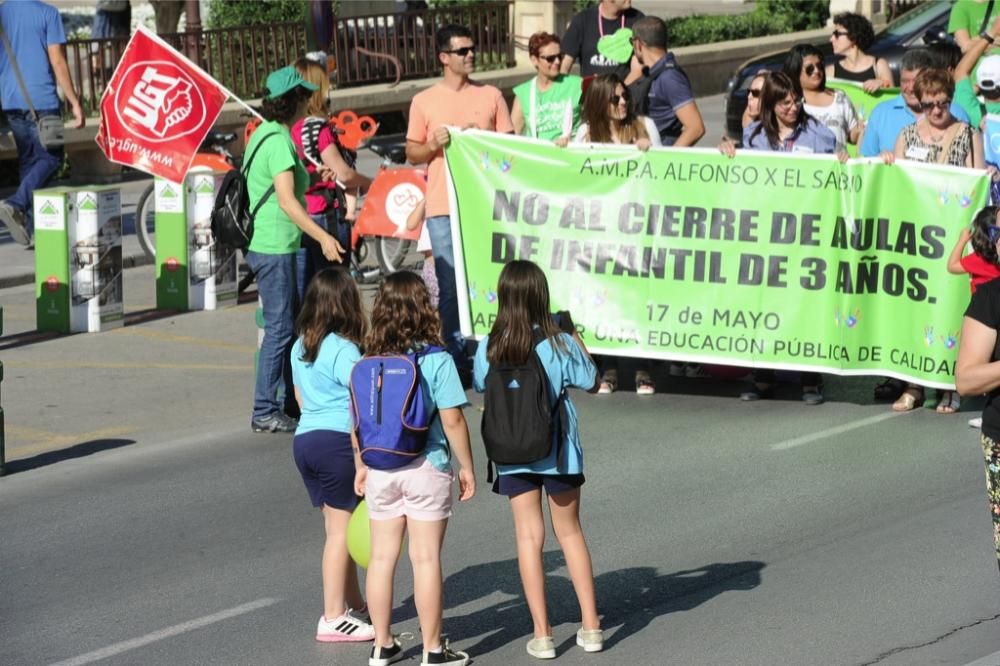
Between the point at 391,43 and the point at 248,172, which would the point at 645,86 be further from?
the point at 391,43

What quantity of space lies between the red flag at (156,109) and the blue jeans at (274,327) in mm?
2646

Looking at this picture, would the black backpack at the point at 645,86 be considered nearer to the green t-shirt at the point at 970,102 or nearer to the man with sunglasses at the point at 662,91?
the man with sunglasses at the point at 662,91

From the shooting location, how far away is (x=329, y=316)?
6.45 meters

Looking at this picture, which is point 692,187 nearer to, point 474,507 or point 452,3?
point 474,507

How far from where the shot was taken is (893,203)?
397 inches

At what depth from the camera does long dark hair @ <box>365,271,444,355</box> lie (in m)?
5.96

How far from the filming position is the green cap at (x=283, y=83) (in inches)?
368

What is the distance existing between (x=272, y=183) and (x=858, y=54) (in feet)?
17.2

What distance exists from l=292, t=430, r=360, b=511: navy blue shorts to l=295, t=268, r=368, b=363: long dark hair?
0.31 m

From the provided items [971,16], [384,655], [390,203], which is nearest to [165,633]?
[384,655]

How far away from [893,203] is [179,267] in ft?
19.2

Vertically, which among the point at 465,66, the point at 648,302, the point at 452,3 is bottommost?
the point at 648,302

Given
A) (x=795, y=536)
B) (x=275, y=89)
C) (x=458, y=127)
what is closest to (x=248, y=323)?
(x=458, y=127)

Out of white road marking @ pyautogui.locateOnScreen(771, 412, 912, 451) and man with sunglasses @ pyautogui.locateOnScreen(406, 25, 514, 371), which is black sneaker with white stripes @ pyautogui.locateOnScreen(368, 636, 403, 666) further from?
man with sunglasses @ pyautogui.locateOnScreen(406, 25, 514, 371)
